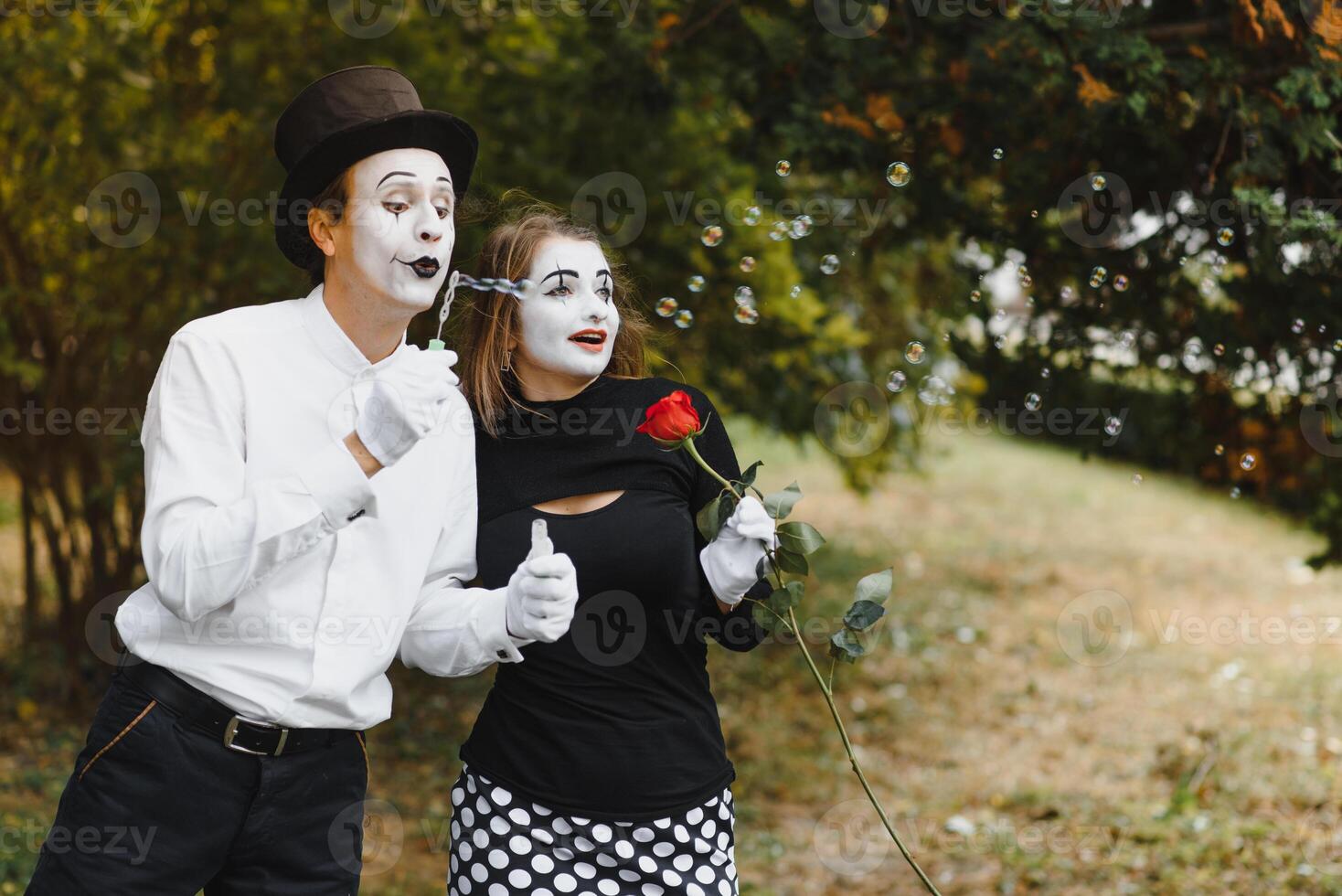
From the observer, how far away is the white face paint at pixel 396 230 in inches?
85.5

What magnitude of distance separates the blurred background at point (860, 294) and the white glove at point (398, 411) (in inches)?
41.2

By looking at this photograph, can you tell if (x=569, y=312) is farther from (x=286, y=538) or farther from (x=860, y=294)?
(x=860, y=294)

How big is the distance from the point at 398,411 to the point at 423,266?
34cm

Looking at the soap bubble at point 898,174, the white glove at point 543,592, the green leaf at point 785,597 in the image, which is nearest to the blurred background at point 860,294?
the soap bubble at point 898,174

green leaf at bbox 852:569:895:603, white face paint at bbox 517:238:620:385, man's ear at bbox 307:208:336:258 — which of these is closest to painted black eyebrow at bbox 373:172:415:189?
man's ear at bbox 307:208:336:258

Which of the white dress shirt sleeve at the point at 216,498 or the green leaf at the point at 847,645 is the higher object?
the white dress shirt sleeve at the point at 216,498

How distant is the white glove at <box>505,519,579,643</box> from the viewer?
2109mm

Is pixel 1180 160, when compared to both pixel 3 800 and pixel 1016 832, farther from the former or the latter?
pixel 3 800

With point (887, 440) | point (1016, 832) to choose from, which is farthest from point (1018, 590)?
point (1016, 832)

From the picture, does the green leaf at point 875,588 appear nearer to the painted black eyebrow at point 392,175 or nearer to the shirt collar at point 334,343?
the shirt collar at point 334,343

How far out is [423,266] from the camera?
7.17 ft

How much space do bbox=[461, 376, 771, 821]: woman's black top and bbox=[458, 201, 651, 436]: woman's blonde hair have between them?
57 millimetres

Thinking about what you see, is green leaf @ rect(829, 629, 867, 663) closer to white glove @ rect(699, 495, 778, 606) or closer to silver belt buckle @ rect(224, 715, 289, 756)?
white glove @ rect(699, 495, 778, 606)

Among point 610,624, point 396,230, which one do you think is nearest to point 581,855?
point 610,624
